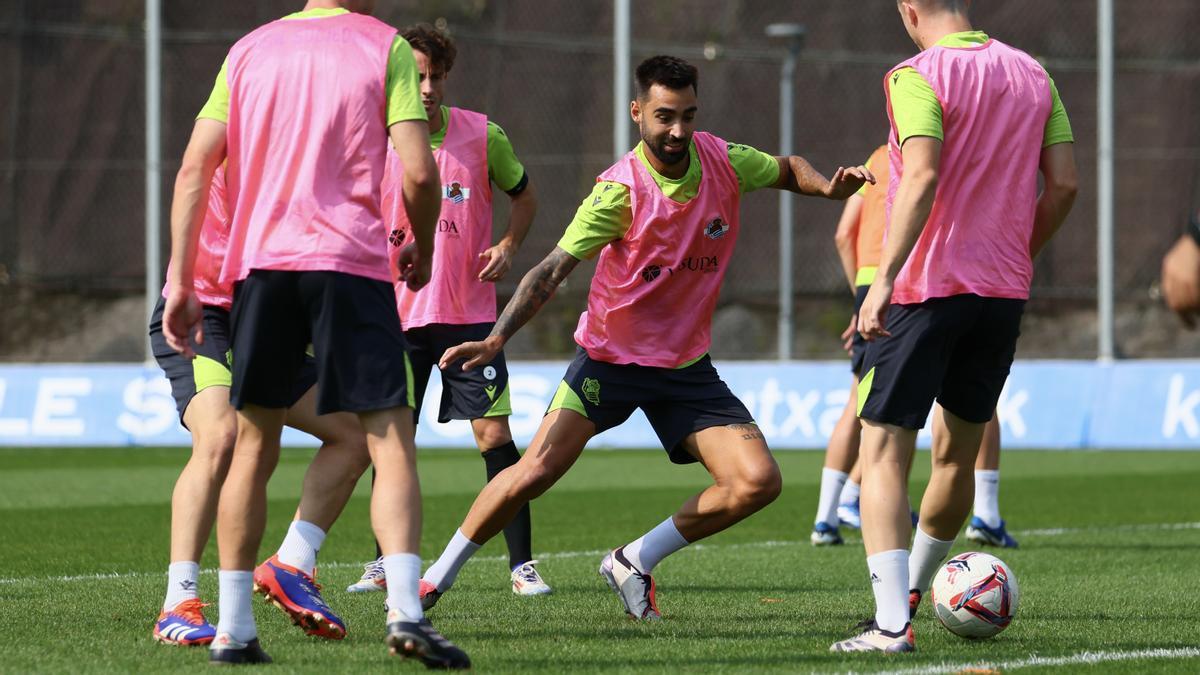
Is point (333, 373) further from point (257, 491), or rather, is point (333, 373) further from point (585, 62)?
point (585, 62)

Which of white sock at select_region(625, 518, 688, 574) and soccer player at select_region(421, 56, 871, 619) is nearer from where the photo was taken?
soccer player at select_region(421, 56, 871, 619)

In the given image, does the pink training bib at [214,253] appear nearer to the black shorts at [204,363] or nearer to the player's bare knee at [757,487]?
the black shorts at [204,363]

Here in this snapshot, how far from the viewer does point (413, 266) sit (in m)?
5.01

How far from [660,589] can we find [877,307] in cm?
234

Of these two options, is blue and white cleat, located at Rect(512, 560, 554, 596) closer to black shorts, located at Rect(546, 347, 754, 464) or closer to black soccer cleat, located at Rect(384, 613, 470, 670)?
black shorts, located at Rect(546, 347, 754, 464)

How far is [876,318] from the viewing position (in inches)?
203

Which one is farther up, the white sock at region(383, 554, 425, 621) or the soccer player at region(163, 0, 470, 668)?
the soccer player at region(163, 0, 470, 668)

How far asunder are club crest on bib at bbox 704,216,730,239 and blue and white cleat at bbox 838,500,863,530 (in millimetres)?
3650

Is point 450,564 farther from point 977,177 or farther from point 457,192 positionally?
point 977,177

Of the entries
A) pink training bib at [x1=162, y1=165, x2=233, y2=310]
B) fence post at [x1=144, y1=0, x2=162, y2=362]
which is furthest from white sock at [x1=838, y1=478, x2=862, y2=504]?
fence post at [x1=144, y1=0, x2=162, y2=362]

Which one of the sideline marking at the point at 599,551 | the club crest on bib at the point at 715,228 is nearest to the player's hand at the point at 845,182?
the club crest on bib at the point at 715,228

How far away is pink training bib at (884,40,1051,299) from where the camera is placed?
5.41 m

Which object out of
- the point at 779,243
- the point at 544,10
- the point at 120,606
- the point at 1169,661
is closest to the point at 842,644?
the point at 1169,661

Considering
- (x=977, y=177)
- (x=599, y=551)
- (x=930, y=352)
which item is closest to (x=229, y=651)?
(x=930, y=352)
